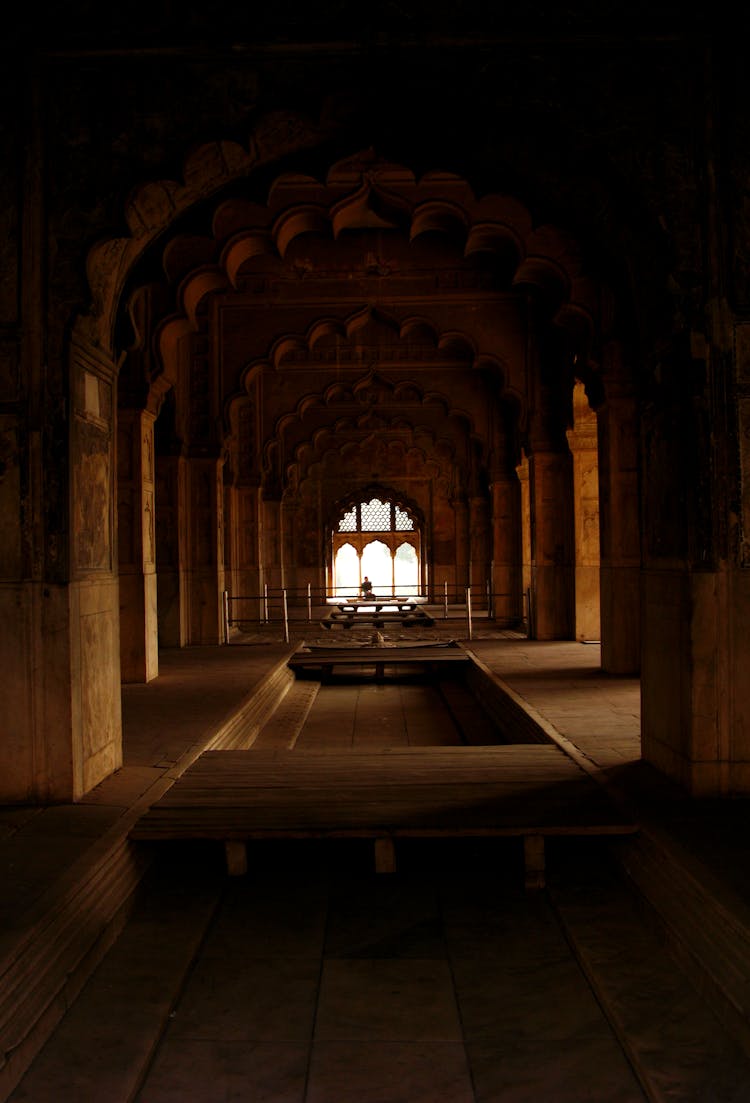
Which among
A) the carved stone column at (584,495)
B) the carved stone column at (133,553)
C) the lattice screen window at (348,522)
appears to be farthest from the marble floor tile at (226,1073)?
the lattice screen window at (348,522)

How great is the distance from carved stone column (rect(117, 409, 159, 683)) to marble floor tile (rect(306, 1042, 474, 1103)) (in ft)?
20.6

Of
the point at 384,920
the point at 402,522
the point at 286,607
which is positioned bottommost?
the point at 384,920

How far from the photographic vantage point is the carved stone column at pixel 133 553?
8539mm

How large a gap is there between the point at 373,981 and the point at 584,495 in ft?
29.2

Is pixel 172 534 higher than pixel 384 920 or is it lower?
higher

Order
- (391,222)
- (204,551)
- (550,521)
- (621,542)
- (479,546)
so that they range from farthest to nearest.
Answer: (479,546) → (204,551) → (550,521) → (621,542) → (391,222)

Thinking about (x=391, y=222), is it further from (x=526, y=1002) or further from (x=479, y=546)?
(x=479, y=546)

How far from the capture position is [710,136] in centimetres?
425

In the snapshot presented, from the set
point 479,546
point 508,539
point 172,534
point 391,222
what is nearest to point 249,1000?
point 391,222

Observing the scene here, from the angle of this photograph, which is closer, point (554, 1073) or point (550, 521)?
point (554, 1073)

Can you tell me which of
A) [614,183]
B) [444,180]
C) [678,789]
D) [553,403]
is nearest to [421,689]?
[553,403]

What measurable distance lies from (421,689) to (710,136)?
761 cm

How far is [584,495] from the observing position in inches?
444

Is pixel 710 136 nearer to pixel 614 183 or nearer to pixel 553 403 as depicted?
pixel 614 183
